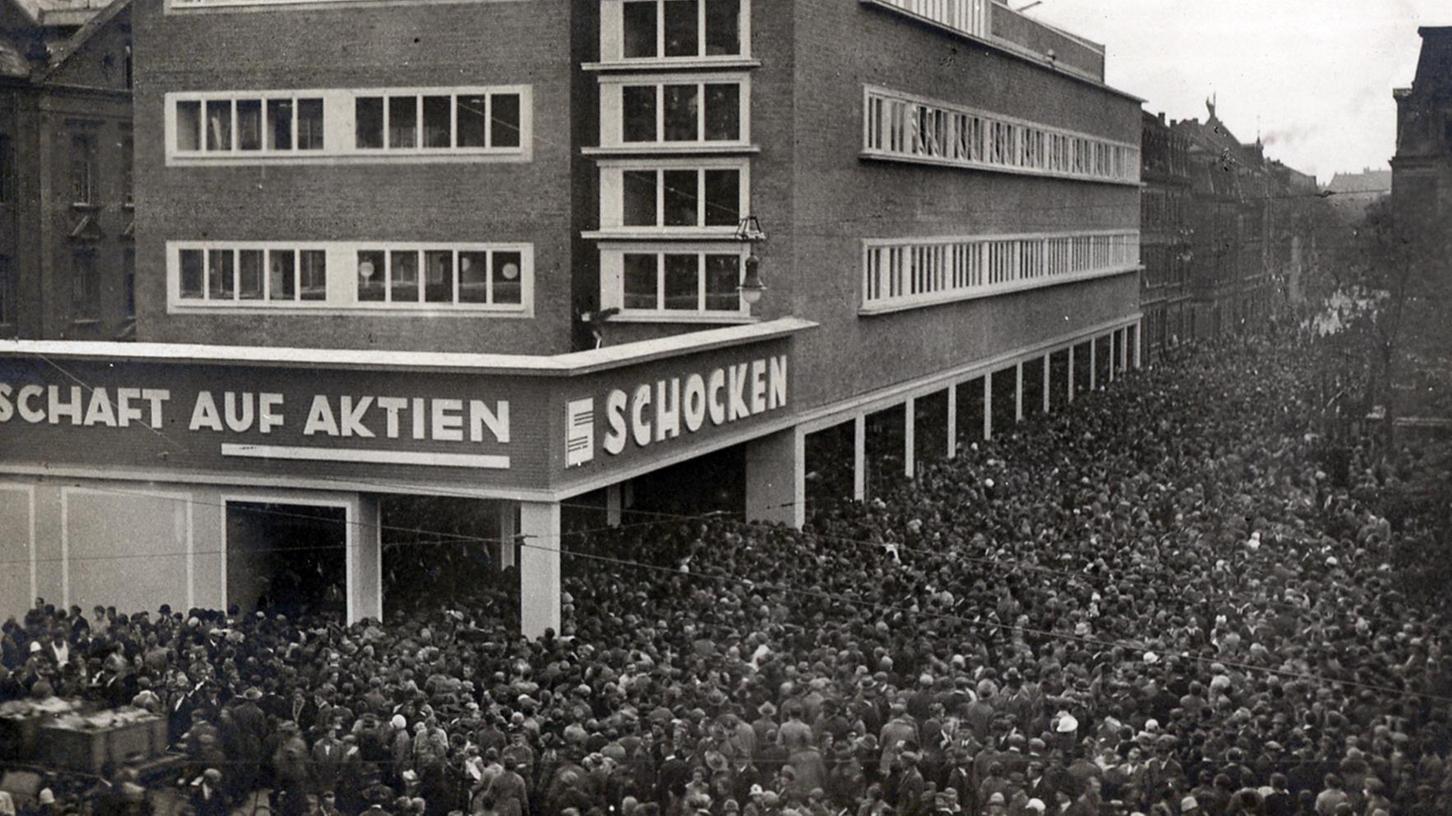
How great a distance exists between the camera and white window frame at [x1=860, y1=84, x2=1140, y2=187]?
37.2 meters

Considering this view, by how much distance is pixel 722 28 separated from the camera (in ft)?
106

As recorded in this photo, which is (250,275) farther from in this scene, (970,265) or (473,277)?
(970,265)

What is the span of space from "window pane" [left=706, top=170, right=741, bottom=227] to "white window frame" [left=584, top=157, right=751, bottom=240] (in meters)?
Answer: 0.06

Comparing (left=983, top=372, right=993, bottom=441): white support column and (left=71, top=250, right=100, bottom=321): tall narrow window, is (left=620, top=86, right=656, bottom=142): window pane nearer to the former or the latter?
(left=71, top=250, right=100, bottom=321): tall narrow window

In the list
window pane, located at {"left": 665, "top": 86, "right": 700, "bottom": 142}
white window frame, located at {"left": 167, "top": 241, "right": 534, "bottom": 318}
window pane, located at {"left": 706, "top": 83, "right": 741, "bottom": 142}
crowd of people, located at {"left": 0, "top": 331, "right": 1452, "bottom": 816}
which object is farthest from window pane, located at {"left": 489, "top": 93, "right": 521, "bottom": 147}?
crowd of people, located at {"left": 0, "top": 331, "right": 1452, "bottom": 816}

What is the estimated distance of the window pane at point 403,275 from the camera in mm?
33094

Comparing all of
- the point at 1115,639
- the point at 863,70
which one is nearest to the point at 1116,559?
the point at 1115,639

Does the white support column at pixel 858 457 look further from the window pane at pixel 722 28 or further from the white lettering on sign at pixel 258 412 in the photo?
the white lettering on sign at pixel 258 412

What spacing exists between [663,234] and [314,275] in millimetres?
6926

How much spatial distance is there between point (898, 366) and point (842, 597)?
56.1 ft

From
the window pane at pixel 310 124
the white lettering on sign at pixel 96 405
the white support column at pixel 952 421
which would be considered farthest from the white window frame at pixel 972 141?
the white lettering on sign at pixel 96 405

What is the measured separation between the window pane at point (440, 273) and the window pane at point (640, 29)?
5.24 meters

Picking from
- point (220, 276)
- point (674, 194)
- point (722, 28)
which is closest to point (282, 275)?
point (220, 276)

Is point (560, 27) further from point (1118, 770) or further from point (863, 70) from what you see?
point (1118, 770)
